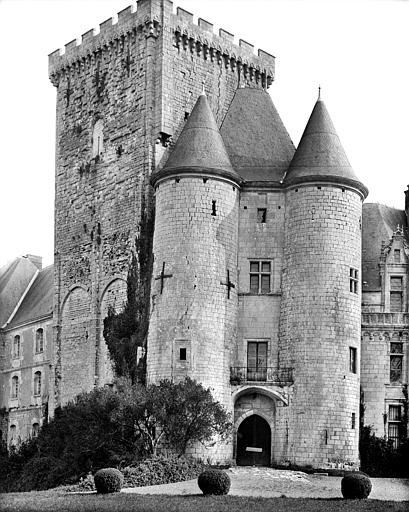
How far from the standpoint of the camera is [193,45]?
54.0 metres

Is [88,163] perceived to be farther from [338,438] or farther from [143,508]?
[143,508]

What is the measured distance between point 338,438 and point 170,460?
25.7ft

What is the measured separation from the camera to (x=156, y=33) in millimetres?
52781

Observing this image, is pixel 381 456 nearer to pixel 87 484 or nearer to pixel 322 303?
pixel 322 303

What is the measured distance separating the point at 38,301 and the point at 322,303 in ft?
85.1

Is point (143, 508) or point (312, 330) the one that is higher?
point (312, 330)

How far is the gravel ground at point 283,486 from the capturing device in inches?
1465

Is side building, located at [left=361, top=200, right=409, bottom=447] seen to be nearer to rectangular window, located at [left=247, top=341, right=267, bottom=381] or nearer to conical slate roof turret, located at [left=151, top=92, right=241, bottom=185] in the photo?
rectangular window, located at [left=247, top=341, right=267, bottom=381]

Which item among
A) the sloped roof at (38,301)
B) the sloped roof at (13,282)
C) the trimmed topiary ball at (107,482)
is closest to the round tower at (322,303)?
the trimmed topiary ball at (107,482)

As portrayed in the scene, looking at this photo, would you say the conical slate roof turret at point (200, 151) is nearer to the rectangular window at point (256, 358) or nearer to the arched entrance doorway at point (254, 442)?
the rectangular window at point (256, 358)

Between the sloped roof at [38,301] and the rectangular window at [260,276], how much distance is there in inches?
724

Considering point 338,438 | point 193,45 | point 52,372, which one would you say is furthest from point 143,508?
point 193,45

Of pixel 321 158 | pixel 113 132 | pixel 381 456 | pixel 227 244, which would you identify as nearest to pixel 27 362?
pixel 113 132

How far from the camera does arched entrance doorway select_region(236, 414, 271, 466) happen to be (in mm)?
46750
